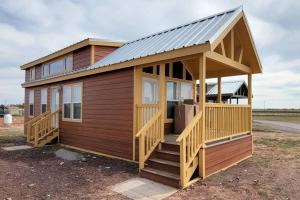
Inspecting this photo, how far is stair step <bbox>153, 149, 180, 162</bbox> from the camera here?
6.42 meters

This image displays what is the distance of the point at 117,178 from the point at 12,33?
11.2 meters

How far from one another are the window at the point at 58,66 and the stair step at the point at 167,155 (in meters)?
7.35

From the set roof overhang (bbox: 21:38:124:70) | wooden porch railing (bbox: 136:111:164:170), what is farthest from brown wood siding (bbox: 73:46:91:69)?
wooden porch railing (bbox: 136:111:164:170)

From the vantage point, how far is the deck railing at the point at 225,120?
645 centimetres

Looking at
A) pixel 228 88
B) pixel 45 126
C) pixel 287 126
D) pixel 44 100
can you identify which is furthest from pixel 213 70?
pixel 287 126

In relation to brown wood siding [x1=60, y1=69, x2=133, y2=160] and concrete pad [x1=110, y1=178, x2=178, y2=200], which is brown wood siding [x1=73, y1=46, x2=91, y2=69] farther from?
concrete pad [x1=110, y1=178, x2=178, y2=200]

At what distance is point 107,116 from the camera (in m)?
9.00

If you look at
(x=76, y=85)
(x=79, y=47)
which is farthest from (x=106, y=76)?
(x=79, y=47)

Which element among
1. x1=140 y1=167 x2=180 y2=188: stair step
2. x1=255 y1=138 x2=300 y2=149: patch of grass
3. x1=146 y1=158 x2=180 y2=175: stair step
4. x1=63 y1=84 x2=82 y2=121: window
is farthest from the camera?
x1=255 y1=138 x2=300 y2=149: patch of grass

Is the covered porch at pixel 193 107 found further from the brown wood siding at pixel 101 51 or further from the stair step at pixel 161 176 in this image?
the brown wood siding at pixel 101 51

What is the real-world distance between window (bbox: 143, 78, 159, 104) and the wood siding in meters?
0.64

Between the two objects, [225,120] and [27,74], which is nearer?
[225,120]

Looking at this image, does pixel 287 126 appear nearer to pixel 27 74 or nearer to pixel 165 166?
pixel 165 166

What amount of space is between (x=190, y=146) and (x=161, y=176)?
3.08 ft
